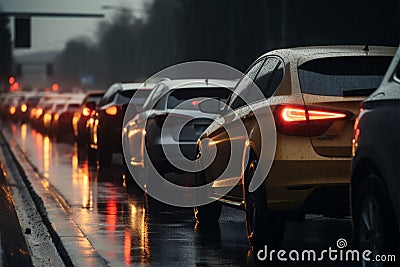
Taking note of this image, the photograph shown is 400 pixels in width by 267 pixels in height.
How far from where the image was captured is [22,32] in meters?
60.1

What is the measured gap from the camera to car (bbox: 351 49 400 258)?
7.66 metres

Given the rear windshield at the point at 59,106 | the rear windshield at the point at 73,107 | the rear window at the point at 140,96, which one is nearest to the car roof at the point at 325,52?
the rear window at the point at 140,96

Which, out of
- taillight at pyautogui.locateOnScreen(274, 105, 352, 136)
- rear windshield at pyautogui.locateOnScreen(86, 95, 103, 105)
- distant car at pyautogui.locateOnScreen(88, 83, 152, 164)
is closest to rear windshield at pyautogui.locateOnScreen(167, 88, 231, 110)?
taillight at pyautogui.locateOnScreen(274, 105, 352, 136)

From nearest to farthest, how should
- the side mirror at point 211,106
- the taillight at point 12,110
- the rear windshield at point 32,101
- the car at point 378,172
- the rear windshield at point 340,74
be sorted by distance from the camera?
the car at point 378,172 → the rear windshield at point 340,74 → the side mirror at point 211,106 → the rear windshield at point 32,101 → the taillight at point 12,110

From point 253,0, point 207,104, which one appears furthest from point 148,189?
point 253,0

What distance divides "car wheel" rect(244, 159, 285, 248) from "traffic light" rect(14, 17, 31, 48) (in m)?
49.1

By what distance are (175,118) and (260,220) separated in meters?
5.94

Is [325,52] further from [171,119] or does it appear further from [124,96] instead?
[124,96]

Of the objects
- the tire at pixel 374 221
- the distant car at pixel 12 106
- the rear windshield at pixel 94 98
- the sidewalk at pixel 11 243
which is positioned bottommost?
the distant car at pixel 12 106

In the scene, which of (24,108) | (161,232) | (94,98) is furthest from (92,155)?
(24,108)

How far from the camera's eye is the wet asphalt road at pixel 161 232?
10.8 metres

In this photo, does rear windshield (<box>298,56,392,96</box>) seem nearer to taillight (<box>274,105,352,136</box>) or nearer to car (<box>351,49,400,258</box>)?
taillight (<box>274,105,352,136</box>)

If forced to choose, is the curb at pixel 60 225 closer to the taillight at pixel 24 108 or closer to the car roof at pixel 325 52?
the car roof at pixel 325 52

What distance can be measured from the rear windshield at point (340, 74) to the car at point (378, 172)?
1.98 meters
